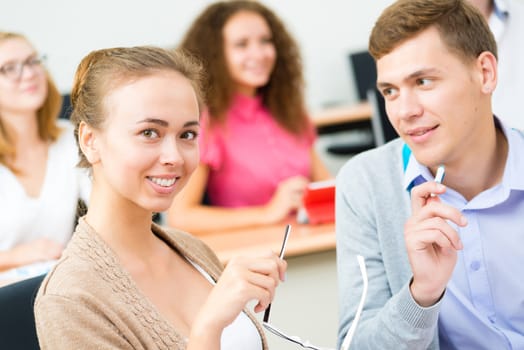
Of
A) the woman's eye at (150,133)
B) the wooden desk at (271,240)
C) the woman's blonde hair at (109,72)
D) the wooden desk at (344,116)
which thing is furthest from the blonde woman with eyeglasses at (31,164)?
the wooden desk at (344,116)

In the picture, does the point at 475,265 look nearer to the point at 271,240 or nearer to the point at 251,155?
the point at 271,240

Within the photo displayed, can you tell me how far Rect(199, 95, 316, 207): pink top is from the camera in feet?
9.46

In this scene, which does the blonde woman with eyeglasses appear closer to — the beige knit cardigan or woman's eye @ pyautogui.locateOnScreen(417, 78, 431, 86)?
the beige knit cardigan

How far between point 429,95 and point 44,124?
1.62 metres

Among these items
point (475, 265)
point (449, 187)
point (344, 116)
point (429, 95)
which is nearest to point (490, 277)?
point (475, 265)

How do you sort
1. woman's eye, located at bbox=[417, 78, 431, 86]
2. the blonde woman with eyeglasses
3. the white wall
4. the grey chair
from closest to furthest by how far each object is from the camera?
the grey chair
woman's eye, located at bbox=[417, 78, 431, 86]
the blonde woman with eyeglasses
the white wall

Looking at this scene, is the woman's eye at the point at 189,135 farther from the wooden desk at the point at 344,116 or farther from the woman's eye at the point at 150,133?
the wooden desk at the point at 344,116

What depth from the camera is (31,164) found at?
2.51 meters

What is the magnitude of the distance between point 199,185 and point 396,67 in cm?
147

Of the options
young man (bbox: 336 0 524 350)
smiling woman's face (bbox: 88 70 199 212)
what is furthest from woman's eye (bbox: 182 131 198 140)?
young man (bbox: 336 0 524 350)

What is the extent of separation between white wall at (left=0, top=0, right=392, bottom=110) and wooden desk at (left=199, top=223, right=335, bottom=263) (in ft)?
7.73

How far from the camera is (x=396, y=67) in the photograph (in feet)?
4.52

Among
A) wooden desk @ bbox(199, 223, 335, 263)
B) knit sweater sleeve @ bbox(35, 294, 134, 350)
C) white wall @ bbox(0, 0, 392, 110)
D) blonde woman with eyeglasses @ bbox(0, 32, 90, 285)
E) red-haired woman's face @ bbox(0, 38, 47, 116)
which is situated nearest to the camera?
knit sweater sleeve @ bbox(35, 294, 134, 350)

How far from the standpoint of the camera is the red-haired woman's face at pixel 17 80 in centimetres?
256
